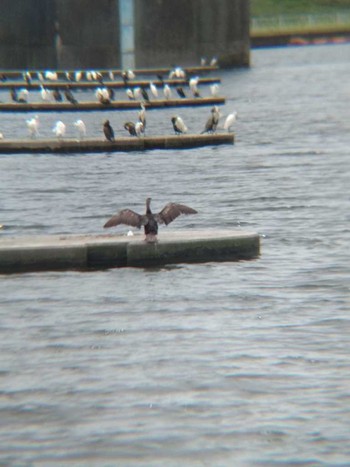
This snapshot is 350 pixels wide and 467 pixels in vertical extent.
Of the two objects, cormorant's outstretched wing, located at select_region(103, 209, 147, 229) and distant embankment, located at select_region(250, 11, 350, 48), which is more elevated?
distant embankment, located at select_region(250, 11, 350, 48)

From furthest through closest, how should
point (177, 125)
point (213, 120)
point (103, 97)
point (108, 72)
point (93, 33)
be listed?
point (93, 33)
point (108, 72)
point (103, 97)
point (213, 120)
point (177, 125)

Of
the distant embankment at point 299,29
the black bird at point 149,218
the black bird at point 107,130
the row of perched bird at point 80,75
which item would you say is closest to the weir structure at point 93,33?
the row of perched bird at point 80,75

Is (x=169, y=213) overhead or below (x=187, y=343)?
overhead

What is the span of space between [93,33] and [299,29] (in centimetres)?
6208

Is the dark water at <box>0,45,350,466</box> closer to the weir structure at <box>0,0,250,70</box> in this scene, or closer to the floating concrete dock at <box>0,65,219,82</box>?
the floating concrete dock at <box>0,65,219,82</box>

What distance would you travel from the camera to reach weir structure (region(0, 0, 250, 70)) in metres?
82.5

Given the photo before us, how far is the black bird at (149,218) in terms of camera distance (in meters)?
19.4

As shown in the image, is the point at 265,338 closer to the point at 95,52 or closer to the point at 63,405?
the point at 63,405

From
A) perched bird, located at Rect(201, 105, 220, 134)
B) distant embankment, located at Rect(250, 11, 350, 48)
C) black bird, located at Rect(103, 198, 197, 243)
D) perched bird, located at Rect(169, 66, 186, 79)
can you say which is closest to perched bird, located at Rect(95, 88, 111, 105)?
perched bird, located at Rect(201, 105, 220, 134)

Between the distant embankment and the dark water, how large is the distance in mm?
108139

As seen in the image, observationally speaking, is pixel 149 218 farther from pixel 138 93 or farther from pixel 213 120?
pixel 138 93

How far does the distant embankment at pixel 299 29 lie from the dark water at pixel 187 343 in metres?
108

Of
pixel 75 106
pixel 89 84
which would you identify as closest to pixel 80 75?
pixel 89 84

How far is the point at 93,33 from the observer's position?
82688 millimetres
